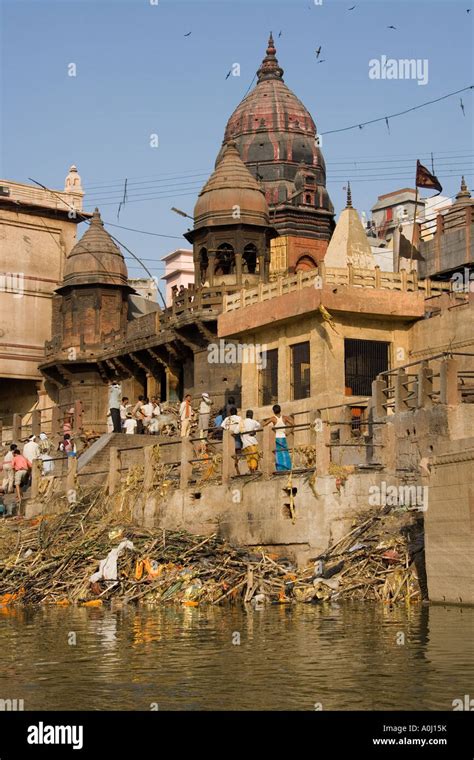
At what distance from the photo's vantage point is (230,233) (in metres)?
38.3

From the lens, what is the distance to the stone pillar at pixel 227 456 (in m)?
22.2

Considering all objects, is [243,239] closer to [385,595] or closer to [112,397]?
[112,397]

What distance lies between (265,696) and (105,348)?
33.5 m

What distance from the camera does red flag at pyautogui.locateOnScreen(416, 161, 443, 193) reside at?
35.9 meters

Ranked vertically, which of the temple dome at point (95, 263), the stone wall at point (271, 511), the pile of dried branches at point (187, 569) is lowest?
the pile of dried branches at point (187, 569)

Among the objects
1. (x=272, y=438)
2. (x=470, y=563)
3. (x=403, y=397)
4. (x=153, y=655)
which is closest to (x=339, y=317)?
(x=403, y=397)

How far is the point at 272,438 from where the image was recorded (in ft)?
69.7

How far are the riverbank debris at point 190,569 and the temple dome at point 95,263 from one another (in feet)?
73.2

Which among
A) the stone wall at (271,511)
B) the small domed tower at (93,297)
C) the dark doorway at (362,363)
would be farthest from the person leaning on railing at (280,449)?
the small domed tower at (93,297)

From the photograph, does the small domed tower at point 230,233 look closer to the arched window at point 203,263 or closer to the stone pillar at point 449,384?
the arched window at point 203,263

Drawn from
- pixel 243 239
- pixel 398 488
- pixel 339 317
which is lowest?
pixel 398 488

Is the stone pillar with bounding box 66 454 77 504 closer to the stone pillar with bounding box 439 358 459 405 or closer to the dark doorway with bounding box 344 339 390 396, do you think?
the dark doorway with bounding box 344 339 390 396

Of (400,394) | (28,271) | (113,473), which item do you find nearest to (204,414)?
(113,473)

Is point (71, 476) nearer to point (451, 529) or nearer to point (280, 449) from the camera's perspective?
point (280, 449)
